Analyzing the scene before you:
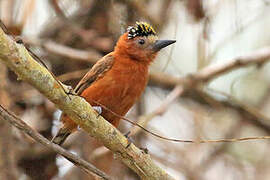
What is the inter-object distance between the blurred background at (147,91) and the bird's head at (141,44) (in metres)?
0.29

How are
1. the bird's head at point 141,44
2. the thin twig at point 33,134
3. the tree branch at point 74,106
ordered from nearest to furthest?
the tree branch at point 74,106 < the thin twig at point 33,134 < the bird's head at point 141,44

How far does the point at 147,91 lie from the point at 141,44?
1.57 metres

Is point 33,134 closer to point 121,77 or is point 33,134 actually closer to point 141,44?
point 121,77

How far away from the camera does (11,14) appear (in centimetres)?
471

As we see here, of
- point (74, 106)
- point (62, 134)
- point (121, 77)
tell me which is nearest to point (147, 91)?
point (62, 134)

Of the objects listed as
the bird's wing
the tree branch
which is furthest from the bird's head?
the tree branch

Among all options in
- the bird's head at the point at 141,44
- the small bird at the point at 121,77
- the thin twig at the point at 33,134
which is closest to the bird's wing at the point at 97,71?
the small bird at the point at 121,77

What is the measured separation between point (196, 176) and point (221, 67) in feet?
4.02

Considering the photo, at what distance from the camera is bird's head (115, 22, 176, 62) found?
3887 millimetres

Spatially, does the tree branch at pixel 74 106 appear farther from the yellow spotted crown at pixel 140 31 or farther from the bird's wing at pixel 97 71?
the yellow spotted crown at pixel 140 31

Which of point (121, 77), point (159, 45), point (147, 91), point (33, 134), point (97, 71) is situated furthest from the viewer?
point (147, 91)

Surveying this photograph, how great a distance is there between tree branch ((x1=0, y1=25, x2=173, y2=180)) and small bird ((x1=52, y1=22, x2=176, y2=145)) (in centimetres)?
62

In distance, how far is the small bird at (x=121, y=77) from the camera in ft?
Answer: 11.8

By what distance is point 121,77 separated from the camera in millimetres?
3625
